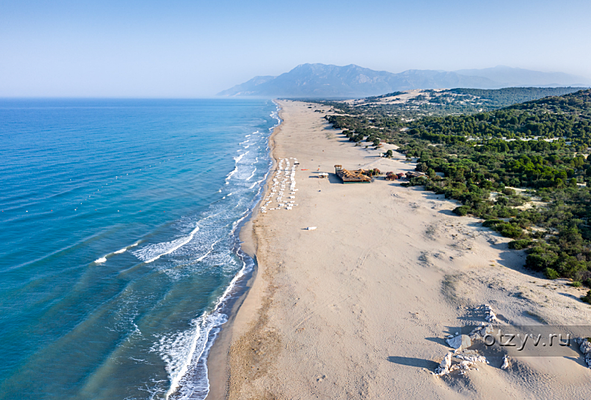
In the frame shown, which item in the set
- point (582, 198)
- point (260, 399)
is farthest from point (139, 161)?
point (582, 198)

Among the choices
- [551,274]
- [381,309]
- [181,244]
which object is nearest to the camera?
[381,309]

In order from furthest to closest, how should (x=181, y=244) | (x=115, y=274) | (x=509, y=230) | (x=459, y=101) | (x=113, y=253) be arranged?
1. (x=459, y=101)
2. (x=181, y=244)
3. (x=113, y=253)
4. (x=509, y=230)
5. (x=115, y=274)

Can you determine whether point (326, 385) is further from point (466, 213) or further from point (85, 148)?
point (85, 148)

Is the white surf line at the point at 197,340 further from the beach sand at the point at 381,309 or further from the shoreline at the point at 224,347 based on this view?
the beach sand at the point at 381,309

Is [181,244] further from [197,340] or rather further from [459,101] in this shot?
[459,101]

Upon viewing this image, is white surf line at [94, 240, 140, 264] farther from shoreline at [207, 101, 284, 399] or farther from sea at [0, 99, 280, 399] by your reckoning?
shoreline at [207, 101, 284, 399]

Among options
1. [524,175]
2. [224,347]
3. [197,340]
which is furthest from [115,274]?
[524,175]
